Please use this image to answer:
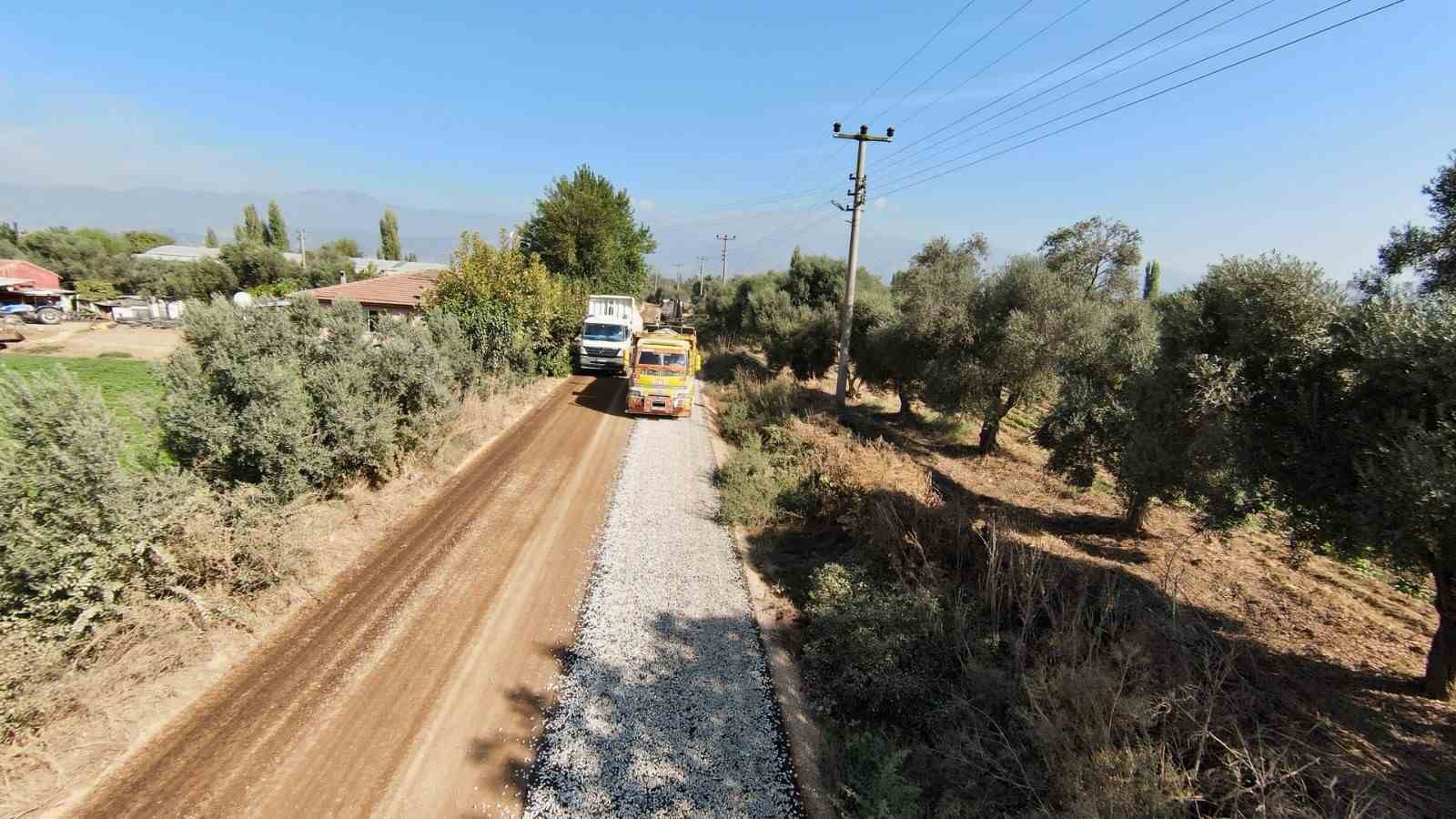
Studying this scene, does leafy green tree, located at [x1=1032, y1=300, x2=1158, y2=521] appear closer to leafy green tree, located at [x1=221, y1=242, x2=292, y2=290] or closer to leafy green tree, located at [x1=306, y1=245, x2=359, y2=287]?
leafy green tree, located at [x1=306, y1=245, x2=359, y2=287]

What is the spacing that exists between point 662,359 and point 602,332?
648 centimetres

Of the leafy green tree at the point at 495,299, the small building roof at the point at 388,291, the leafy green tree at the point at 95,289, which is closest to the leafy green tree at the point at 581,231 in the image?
the small building roof at the point at 388,291

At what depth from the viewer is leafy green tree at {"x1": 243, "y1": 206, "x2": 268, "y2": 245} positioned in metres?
81.4

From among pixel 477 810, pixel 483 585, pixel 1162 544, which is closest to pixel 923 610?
pixel 477 810

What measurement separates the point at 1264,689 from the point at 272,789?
9689 millimetres

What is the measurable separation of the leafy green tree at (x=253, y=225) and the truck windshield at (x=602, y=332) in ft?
287

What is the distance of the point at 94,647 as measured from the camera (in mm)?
5723

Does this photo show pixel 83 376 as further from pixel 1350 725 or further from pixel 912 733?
pixel 1350 725

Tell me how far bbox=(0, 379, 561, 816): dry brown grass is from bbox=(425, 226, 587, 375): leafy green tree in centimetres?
1073

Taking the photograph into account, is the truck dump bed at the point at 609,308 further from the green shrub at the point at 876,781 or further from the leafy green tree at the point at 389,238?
the leafy green tree at the point at 389,238

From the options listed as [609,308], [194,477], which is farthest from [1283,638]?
[609,308]

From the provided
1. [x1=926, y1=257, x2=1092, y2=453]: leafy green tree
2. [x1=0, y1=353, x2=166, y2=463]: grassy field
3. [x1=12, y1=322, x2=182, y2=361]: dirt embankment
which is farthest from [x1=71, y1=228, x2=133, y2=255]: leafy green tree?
[x1=926, y1=257, x2=1092, y2=453]: leafy green tree

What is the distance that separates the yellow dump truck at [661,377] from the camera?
17.7 m

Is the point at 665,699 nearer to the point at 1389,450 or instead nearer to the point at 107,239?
the point at 1389,450
